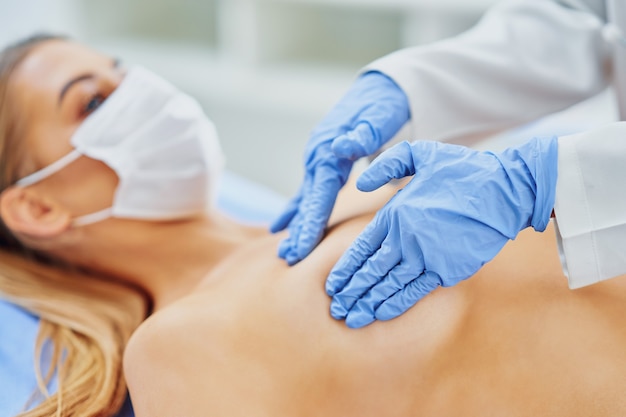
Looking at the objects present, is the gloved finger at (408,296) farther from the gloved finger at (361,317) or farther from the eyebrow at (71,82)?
the eyebrow at (71,82)

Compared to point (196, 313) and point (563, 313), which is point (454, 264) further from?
point (196, 313)

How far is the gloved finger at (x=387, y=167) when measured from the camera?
1.01m

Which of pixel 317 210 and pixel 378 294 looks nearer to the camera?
pixel 378 294

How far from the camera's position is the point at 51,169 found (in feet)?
4.86

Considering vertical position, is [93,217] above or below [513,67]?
below

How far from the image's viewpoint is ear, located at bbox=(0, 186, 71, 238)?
1491 millimetres

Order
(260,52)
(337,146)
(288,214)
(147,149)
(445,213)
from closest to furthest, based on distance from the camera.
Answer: (445,213), (337,146), (288,214), (147,149), (260,52)

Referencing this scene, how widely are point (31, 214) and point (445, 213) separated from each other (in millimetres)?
906

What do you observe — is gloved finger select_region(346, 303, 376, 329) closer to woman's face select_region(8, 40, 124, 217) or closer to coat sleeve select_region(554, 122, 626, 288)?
coat sleeve select_region(554, 122, 626, 288)

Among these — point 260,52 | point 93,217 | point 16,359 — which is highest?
point 93,217

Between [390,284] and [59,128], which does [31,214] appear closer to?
[59,128]

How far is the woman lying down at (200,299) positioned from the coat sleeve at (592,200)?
0.10 metres

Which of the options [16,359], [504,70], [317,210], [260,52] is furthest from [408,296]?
[260,52]

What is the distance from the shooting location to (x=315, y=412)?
1.06 m
